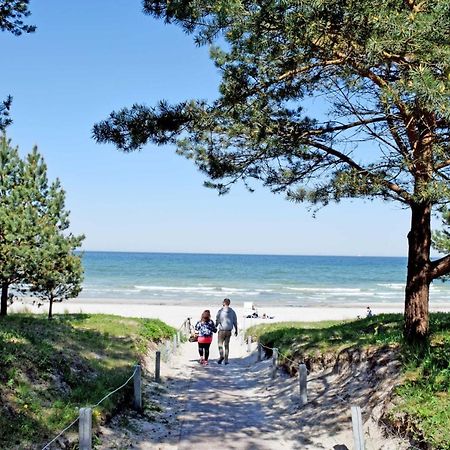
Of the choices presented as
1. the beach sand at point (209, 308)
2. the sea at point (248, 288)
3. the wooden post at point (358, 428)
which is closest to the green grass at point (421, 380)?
the wooden post at point (358, 428)

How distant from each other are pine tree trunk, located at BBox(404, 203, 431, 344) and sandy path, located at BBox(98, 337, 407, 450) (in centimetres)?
145

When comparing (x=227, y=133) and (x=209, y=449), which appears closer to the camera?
(x=209, y=449)

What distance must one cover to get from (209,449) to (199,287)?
66.4 meters

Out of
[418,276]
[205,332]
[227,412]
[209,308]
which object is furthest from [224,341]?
[209,308]

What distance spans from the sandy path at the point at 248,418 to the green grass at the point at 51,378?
2.58ft

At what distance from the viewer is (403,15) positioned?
6.32 m

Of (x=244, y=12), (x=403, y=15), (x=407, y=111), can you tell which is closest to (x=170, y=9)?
(x=244, y=12)

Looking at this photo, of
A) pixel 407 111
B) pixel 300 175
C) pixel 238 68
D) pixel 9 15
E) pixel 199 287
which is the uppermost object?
pixel 9 15

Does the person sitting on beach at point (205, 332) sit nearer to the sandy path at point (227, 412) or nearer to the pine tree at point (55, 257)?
the sandy path at point (227, 412)

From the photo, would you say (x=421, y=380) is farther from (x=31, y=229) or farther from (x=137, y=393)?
(x=31, y=229)

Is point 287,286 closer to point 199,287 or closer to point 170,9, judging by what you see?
point 199,287

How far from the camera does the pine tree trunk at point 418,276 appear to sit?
9.18 metres

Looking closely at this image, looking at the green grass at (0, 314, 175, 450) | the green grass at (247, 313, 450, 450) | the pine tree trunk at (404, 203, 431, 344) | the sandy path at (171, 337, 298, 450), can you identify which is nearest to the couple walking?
the sandy path at (171, 337, 298, 450)

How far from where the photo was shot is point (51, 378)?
8.77 m
